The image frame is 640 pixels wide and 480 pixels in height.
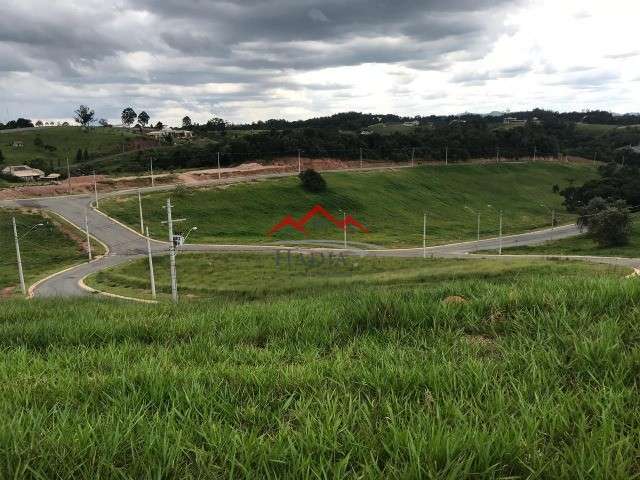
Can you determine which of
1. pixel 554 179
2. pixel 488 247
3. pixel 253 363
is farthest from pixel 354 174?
pixel 253 363

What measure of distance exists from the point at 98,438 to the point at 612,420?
2738 mm

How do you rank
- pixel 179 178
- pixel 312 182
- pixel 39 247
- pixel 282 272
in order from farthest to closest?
1. pixel 312 182
2. pixel 179 178
3. pixel 39 247
4. pixel 282 272

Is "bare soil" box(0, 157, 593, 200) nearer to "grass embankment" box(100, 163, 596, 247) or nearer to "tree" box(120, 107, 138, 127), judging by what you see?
"grass embankment" box(100, 163, 596, 247)

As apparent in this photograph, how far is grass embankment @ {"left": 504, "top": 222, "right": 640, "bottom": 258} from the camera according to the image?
55825 mm

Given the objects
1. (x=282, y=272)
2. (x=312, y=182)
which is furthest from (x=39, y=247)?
(x=312, y=182)

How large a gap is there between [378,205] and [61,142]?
90.5m

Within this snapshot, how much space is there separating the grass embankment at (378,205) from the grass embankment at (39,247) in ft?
27.7

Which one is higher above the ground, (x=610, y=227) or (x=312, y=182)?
(x=312, y=182)

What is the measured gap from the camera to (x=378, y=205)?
8269cm

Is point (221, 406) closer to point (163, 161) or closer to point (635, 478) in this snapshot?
point (635, 478)

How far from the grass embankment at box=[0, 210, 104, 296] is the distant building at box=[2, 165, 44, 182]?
30.1 m

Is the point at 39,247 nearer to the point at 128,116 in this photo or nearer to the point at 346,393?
the point at 346,393

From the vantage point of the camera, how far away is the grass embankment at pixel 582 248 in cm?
5583

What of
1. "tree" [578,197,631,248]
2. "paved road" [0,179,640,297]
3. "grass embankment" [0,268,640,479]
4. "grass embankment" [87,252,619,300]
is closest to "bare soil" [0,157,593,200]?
"paved road" [0,179,640,297]
